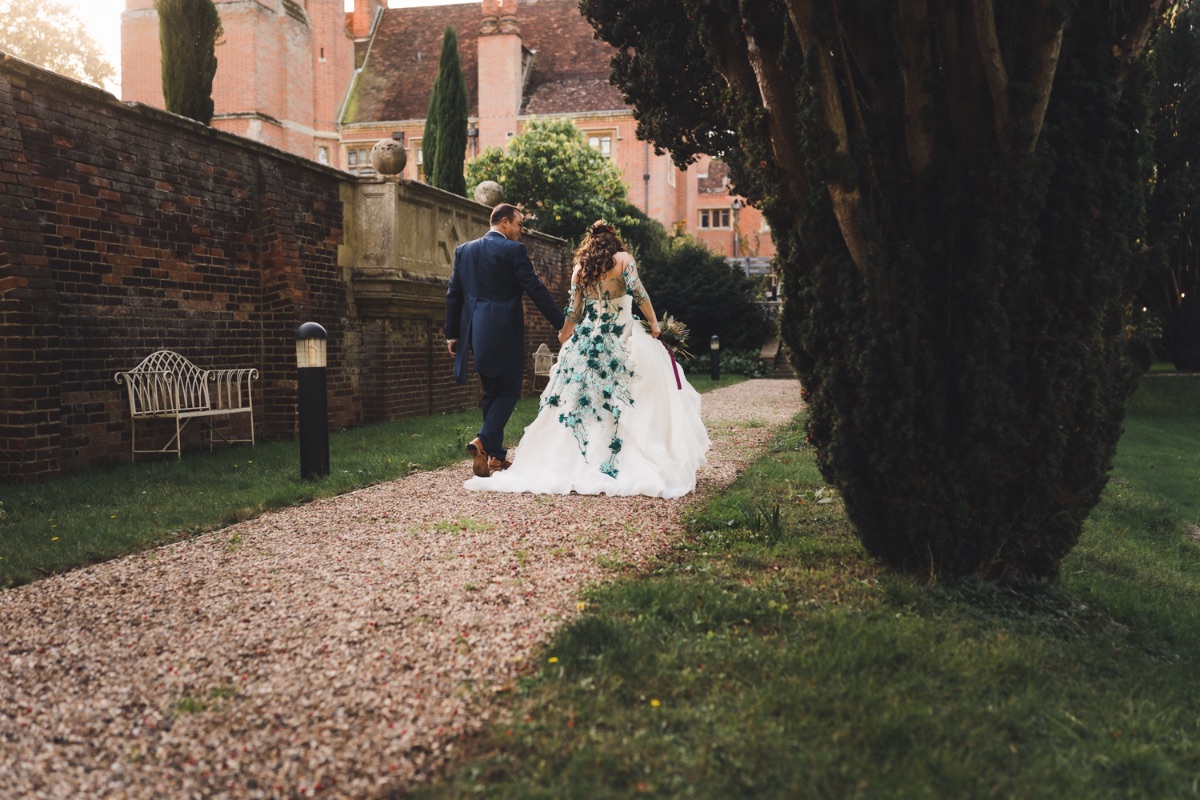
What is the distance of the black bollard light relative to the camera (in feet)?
23.4

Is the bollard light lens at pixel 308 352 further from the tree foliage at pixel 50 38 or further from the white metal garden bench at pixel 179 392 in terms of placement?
the tree foliage at pixel 50 38

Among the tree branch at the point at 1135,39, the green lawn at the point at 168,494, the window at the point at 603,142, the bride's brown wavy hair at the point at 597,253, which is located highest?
the window at the point at 603,142

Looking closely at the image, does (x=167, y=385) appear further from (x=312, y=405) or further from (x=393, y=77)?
(x=393, y=77)

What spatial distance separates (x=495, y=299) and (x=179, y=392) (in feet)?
11.2

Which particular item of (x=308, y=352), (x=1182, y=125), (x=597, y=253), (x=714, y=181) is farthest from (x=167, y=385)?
(x=714, y=181)

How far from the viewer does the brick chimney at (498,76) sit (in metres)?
44.4

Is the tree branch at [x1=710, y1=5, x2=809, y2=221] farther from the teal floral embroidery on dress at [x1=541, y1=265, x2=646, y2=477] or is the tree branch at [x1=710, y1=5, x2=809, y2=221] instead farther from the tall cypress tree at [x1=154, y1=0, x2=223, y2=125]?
the tall cypress tree at [x1=154, y1=0, x2=223, y2=125]

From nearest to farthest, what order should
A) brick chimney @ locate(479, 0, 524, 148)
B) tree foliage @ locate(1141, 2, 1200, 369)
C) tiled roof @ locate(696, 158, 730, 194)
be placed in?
tree foliage @ locate(1141, 2, 1200, 369)
brick chimney @ locate(479, 0, 524, 148)
tiled roof @ locate(696, 158, 730, 194)

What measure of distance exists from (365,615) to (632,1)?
1136 centimetres

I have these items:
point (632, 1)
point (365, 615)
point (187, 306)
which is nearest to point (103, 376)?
point (187, 306)

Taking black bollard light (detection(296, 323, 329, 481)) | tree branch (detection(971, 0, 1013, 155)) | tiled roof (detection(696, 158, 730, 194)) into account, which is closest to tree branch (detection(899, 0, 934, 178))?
tree branch (detection(971, 0, 1013, 155))

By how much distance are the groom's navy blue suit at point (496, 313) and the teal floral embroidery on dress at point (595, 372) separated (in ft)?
0.78

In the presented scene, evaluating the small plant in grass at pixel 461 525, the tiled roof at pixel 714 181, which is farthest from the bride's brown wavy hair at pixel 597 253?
the tiled roof at pixel 714 181

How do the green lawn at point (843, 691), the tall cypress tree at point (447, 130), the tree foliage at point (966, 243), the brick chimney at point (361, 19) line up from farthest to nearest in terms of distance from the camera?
1. the brick chimney at point (361, 19)
2. the tall cypress tree at point (447, 130)
3. the tree foliage at point (966, 243)
4. the green lawn at point (843, 691)
